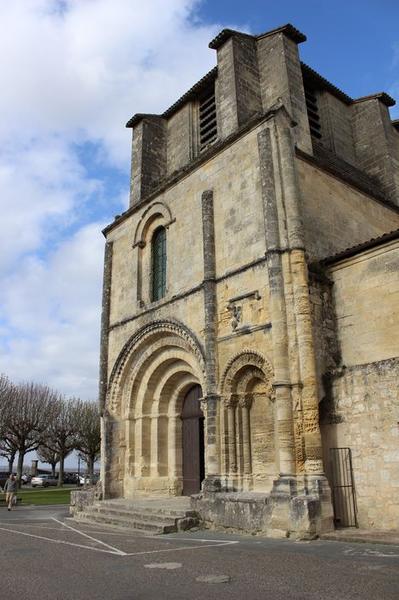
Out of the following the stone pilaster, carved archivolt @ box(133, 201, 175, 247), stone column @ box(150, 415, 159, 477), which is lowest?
stone column @ box(150, 415, 159, 477)

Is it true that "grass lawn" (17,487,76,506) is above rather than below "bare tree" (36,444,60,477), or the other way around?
below

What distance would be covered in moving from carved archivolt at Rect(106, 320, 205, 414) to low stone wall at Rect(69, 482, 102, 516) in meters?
2.28

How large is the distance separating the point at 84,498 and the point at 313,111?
1363cm

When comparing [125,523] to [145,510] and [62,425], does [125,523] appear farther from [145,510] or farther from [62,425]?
[62,425]

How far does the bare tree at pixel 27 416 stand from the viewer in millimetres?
30750

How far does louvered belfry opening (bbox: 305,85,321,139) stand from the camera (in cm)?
1639

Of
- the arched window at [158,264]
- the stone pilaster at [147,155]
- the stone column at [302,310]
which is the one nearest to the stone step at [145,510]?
the stone column at [302,310]

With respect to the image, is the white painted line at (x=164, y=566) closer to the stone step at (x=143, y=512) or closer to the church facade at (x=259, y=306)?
the church facade at (x=259, y=306)

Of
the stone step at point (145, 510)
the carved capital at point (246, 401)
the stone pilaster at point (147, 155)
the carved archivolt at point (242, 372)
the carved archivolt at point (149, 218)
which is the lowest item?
the stone step at point (145, 510)

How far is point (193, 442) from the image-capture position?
14.1 m

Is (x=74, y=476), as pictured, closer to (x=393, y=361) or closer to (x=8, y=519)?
(x=8, y=519)

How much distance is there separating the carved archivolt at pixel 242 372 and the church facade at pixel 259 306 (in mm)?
36

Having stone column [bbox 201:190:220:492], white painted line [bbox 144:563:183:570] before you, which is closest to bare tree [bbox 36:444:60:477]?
stone column [bbox 201:190:220:492]

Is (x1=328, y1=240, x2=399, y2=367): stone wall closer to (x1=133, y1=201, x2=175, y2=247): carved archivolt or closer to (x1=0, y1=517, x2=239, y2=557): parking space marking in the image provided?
(x1=0, y1=517, x2=239, y2=557): parking space marking
